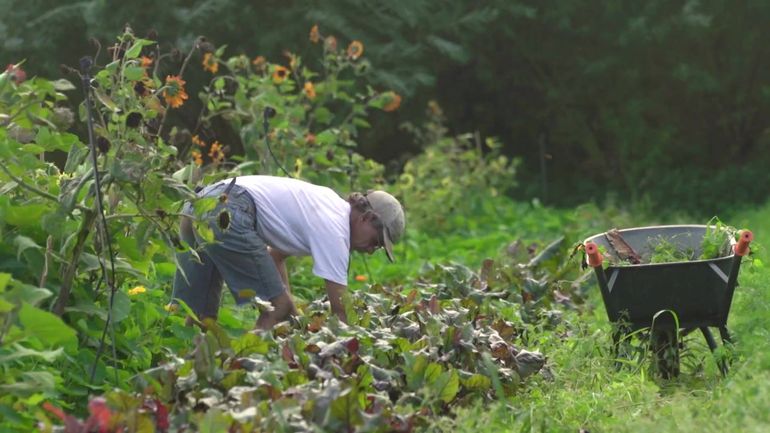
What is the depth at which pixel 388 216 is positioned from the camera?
5.44m

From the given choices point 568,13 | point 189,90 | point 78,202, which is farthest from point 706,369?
point 568,13

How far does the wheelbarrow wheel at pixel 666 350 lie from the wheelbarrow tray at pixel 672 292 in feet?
0.23

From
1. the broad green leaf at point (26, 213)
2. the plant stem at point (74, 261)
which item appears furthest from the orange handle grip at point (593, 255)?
the broad green leaf at point (26, 213)

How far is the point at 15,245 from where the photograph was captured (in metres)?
4.53

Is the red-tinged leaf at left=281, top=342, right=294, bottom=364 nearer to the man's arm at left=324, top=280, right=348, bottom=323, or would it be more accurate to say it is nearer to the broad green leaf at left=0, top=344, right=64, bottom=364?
the man's arm at left=324, top=280, right=348, bottom=323

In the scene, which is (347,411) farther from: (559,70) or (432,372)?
(559,70)

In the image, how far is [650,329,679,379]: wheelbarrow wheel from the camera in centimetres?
560

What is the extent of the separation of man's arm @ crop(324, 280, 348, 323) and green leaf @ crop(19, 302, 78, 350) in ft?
4.94

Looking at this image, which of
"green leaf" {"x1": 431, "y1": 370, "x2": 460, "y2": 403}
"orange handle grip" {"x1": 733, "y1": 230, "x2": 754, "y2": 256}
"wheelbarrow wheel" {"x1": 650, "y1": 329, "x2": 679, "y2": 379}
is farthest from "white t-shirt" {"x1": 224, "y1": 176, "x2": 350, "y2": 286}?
"orange handle grip" {"x1": 733, "y1": 230, "x2": 754, "y2": 256}

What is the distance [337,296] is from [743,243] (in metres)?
1.68

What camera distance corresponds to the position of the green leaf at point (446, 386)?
4531 millimetres

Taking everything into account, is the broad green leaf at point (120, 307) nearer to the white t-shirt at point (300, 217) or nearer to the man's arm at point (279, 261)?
the white t-shirt at point (300, 217)

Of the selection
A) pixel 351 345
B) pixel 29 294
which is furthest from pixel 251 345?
pixel 29 294

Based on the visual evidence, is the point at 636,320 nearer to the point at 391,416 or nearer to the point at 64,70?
the point at 391,416
